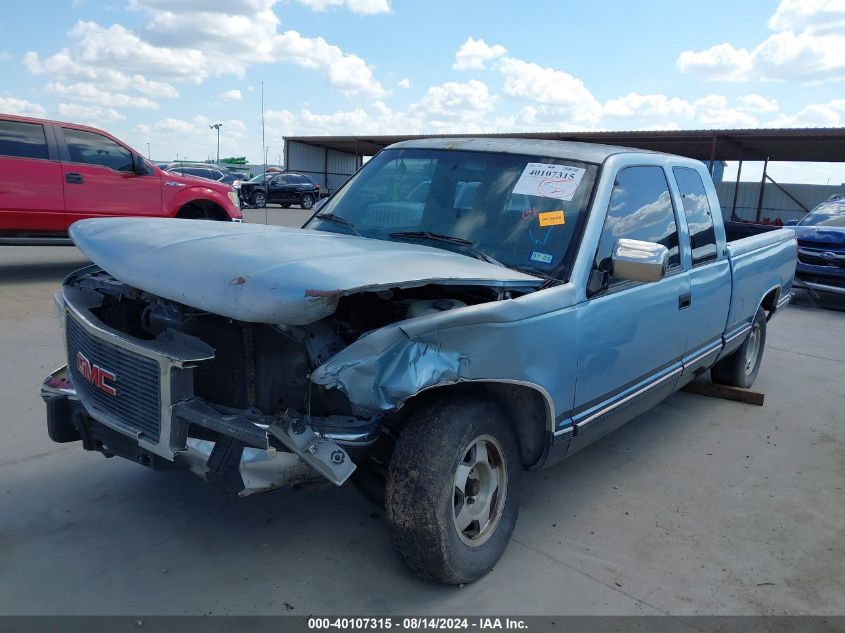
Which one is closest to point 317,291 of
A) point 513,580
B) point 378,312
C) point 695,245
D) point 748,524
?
point 378,312

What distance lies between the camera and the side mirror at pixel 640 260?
3047 millimetres

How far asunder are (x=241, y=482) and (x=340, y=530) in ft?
3.03

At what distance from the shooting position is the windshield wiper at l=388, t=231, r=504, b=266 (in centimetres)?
335

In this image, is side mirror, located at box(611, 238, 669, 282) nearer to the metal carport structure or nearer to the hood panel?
the hood panel

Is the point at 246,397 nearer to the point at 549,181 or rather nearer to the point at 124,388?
the point at 124,388

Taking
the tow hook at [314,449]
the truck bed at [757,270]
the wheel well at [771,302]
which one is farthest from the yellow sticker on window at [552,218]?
the wheel well at [771,302]

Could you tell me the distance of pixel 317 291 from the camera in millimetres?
2215

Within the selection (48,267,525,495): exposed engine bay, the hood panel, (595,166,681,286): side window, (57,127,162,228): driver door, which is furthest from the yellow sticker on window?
the hood panel

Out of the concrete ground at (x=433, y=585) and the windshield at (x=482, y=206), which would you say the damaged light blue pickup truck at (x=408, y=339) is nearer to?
the windshield at (x=482, y=206)

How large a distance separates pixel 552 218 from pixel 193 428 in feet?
6.31

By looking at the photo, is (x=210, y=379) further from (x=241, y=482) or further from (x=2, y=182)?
(x=2, y=182)

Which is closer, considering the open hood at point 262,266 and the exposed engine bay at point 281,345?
A: the open hood at point 262,266

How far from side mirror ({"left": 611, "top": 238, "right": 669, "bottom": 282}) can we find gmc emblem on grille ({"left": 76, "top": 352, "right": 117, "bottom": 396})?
87.3 inches

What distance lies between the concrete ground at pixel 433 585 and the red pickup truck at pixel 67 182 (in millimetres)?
4956
